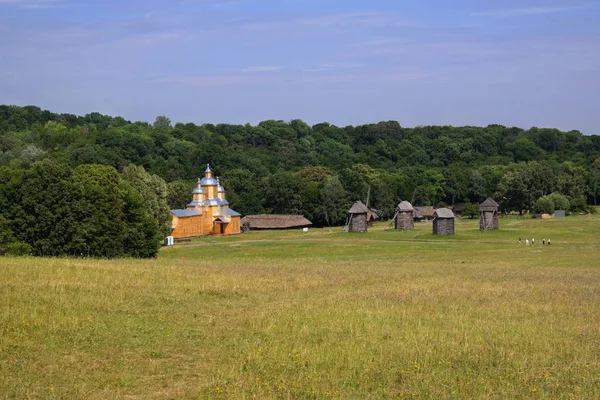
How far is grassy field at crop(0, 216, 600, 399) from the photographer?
46.7 ft

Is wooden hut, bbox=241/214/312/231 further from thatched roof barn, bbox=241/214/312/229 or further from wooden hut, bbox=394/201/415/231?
wooden hut, bbox=394/201/415/231

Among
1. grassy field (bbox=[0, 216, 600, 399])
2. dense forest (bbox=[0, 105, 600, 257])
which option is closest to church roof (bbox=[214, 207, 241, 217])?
dense forest (bbox=[0, 105, 600, 257])

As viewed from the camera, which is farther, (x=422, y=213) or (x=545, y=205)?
(x=422, y=213)

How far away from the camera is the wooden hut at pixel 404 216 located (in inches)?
3546

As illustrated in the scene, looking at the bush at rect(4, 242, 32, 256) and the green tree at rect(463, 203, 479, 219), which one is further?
the green tree at rect(463, 203, 479, 219)

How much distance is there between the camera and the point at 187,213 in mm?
95125

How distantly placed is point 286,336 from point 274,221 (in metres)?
91.4

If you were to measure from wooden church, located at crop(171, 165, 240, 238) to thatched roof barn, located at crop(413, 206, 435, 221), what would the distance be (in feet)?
103

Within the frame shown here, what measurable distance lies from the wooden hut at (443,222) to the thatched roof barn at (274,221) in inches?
1251

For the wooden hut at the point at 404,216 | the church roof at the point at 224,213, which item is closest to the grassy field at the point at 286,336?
the wooden hut at the point at 404,216

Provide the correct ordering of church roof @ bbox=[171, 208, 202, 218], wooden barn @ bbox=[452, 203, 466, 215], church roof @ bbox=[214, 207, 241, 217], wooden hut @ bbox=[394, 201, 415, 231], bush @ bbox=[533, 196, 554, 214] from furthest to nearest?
wooden barn @ bbox=[452, 203, 466, 215] → bush @ bbox=[533, 196, 554, 214] → church roof @ bbox=[214, 207, 241, 217] → church roof @ bbox=[171, 208, 202, 218] → wooden hut @ bbox=[394, 201, 415, 231]

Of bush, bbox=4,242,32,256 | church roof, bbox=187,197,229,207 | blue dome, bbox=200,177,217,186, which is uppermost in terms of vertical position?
blue dome, bbox=200,177,217,186

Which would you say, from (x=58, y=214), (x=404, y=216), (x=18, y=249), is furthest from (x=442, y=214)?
(x=18, y=249)

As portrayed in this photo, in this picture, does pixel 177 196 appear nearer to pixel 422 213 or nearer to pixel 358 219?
pixel 358 219
